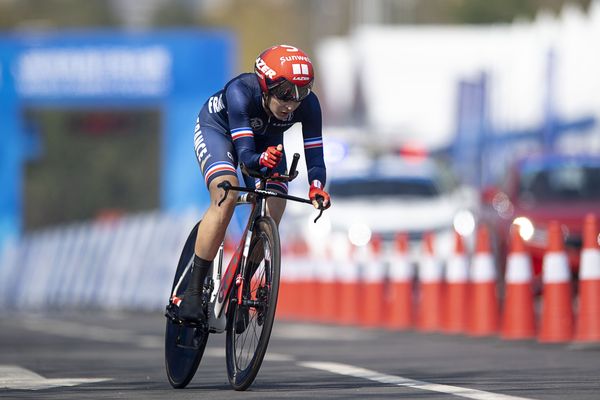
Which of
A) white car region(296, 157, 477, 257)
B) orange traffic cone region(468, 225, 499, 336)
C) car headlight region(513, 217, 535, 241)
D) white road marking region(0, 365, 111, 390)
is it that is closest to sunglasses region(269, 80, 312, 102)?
white road marking region(0, 365, 111, 390)

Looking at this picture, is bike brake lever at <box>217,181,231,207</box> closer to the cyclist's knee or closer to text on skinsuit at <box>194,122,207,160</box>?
the cyclist's knee

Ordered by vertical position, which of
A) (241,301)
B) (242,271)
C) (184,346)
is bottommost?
(184,346)

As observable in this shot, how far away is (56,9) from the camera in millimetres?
143375

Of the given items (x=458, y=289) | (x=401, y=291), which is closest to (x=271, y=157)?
(x=458, y=289)

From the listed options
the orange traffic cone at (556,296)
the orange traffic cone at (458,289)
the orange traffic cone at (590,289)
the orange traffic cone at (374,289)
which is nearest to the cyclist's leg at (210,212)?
the orange traffic cone at (590,289)

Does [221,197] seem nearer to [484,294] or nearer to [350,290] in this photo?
[484,294]

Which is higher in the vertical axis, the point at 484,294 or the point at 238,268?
the point at 238,268

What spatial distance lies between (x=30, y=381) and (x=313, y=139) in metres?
1.94

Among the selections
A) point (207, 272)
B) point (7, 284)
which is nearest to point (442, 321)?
point (207, 272)

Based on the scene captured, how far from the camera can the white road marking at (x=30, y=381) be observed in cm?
906

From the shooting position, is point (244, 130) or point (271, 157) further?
point (244, 130)

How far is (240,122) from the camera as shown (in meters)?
8.90

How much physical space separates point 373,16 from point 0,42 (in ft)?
162

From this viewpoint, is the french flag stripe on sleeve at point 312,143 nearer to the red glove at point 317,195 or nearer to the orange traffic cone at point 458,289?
the red glove at point 317,195
